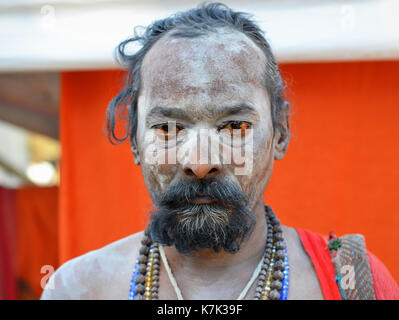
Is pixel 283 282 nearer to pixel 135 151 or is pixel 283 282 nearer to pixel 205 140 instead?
pixel 205 140

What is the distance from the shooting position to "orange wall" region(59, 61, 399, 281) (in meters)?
2.72

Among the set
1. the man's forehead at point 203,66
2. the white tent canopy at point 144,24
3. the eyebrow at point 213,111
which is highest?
the white tent canopy at point 144,24

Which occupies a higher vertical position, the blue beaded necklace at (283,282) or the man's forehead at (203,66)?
the man's forehead at (203,66)

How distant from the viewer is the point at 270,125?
1.66m

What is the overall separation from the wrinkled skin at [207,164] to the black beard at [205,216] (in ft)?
0.12

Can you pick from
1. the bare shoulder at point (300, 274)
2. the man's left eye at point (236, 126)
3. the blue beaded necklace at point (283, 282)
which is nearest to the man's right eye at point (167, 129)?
the man's left eye at point (236, 126)

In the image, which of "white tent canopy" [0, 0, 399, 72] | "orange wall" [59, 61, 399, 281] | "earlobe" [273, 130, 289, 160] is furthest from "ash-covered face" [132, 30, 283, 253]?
"orange wall" [59, 61, 399, 281]

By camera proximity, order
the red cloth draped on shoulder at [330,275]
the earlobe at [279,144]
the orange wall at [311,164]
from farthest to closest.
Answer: the orange wall at [311,164]
the earlobe at [279,144]
the red cloth draped on shoulder at [330,275]

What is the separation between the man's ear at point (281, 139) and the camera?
1757 millimetres

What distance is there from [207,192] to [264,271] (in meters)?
0.40

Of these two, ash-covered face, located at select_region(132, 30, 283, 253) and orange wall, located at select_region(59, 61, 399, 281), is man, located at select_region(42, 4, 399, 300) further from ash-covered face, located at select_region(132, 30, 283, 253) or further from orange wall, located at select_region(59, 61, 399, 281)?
orange wall, located at select_region(59, 61, 399, 281)

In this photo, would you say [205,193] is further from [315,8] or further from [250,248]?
[315,8]

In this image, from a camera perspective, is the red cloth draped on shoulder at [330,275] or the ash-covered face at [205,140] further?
the red cloth draped on shoulder at [330,275]

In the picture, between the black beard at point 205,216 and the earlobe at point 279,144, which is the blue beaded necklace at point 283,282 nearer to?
the black beard at point 205,216
